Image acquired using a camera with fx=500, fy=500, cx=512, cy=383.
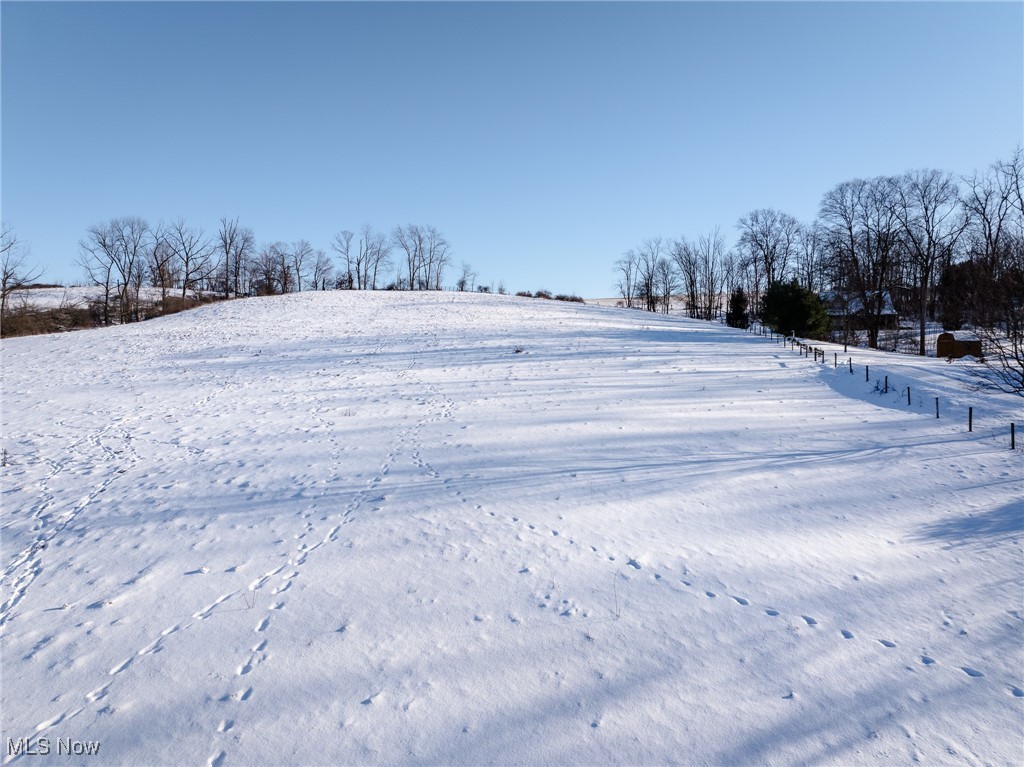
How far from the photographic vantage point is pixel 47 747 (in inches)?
152

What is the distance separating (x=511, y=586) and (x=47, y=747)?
4153 mm

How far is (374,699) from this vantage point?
4223 millimetres

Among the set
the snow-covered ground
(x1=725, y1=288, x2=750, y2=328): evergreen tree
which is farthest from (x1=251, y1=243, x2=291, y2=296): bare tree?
(x1=725, y1=288, x2=750, y2=328): evergreen tree

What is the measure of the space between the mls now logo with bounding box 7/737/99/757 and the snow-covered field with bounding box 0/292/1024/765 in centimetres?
2

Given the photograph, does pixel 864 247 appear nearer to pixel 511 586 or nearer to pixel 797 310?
pixel 797 310

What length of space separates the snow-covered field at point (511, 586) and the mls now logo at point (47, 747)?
0.02 metres

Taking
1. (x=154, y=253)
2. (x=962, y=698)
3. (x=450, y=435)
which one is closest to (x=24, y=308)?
(x=154, y=253)

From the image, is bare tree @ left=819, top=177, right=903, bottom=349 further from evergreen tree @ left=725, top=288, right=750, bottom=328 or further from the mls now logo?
the mls now logo

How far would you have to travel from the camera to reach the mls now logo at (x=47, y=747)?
12.5ft

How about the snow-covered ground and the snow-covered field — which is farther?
the snow-covered ground

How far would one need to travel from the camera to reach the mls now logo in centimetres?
380

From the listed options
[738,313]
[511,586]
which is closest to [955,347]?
[738,313]

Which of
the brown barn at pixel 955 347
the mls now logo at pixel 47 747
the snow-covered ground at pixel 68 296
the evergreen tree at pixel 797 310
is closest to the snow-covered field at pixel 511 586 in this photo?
the mls now logo at pixel 47 747

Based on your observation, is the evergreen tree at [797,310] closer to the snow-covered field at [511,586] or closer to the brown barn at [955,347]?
the brown barn at [955,347]
